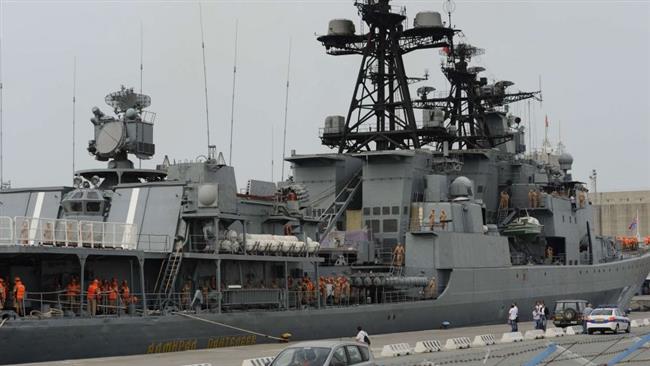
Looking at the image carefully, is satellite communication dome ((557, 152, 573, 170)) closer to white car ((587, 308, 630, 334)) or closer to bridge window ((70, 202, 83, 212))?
white car ((587, 308, 630, 334))

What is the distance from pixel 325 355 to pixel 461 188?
25540mm

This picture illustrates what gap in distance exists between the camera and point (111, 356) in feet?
78.2

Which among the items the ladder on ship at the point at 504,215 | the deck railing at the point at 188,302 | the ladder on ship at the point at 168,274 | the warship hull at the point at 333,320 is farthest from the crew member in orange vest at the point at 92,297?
the ladder on ship at the point at 504,215

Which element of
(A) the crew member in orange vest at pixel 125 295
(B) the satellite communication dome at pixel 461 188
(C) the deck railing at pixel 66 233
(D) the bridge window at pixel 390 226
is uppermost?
(B) the satellite communication dome at pixel 461 188

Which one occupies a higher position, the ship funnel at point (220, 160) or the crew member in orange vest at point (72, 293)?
the ship funnel at point (220, 160)

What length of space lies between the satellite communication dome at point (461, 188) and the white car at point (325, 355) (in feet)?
81.0

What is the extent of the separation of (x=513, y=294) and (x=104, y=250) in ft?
72.2

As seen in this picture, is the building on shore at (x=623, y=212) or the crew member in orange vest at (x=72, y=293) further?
the building on shore at (x=623, y=212)

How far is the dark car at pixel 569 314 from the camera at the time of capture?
122ft

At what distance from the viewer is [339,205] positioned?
133 feet

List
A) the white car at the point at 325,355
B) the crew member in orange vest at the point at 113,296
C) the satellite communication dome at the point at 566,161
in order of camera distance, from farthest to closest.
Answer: the satellite communication dome at the point at 566,161 → the crew member in orange vest at the point at 113,296 → the white car at the point at 325,355

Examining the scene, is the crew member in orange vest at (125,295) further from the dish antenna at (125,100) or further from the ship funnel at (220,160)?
the dish antenna at (125,100)

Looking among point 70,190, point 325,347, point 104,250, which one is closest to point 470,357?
point 325,347

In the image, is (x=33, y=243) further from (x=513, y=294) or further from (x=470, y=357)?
(x=513, y=294)
